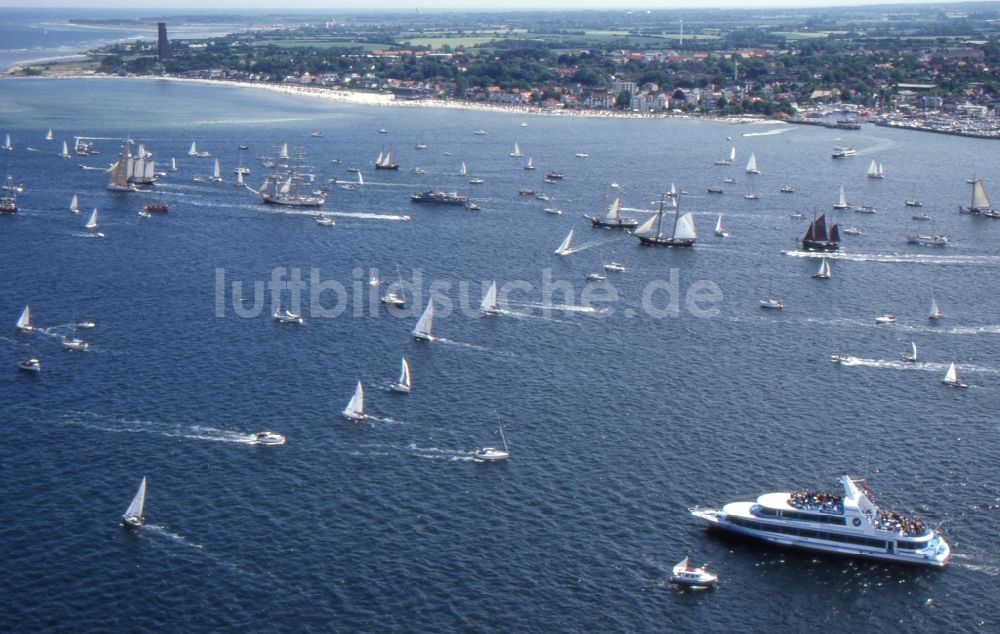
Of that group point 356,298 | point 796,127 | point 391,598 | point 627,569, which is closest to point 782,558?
point 627,569

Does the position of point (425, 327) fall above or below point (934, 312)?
below

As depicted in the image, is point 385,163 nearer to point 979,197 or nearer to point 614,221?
point 614,221

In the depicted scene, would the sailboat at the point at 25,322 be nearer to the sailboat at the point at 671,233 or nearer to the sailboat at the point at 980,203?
the sailboat at the point at 671,233

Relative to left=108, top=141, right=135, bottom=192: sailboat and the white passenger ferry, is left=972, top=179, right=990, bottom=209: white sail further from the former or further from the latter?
left=108, top=141, right=135, bottom=192: sailboat

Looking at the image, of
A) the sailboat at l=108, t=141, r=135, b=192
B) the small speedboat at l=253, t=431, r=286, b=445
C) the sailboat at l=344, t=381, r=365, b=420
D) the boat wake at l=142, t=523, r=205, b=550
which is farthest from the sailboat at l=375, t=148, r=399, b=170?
the boat wake at l=142, t=523, r=205, b=550

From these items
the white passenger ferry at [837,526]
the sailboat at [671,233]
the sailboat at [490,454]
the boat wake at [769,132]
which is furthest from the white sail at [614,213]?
the boat wake at [769,132]

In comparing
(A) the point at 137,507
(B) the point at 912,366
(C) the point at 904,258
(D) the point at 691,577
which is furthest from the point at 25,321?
(C) the point at 904,258
